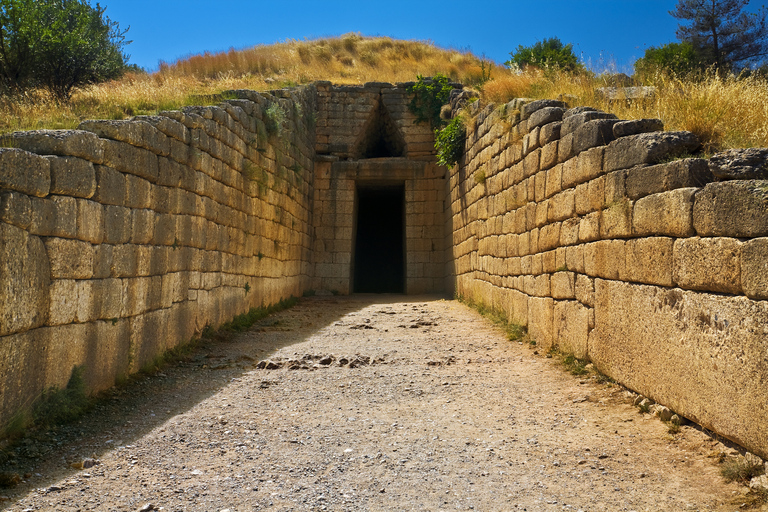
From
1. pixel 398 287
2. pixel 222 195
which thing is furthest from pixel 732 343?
pixel 398 287

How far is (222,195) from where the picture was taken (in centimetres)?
723

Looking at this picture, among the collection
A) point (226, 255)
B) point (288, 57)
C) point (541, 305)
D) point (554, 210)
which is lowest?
point (541, 305)

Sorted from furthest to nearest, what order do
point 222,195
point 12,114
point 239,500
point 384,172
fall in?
1. point 384,172
2. point 222,195
3. point 12,114
4. point 239,500

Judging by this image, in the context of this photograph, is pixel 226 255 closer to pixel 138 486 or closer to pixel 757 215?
pixel 138 486

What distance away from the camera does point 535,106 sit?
671 centimetres

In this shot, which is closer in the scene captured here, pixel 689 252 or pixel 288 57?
pixel 689 252

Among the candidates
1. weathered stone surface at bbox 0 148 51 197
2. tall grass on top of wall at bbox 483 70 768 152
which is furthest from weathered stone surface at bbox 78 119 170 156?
tall grass on top of wall at bbox 483 70 768 152

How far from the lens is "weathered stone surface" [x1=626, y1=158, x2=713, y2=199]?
365 cm

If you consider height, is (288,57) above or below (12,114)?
above

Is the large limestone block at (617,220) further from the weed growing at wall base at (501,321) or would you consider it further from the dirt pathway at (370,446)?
the weed growing at wall base at (501,321)

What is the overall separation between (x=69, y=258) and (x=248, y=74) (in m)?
12.6

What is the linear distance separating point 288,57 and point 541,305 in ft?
49.4

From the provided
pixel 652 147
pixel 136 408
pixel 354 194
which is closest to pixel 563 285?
pixel 652 147

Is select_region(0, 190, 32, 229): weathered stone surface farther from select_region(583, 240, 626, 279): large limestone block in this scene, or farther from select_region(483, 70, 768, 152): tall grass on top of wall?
select_region(483, 70, 768, 152): tall grass on top of wall
